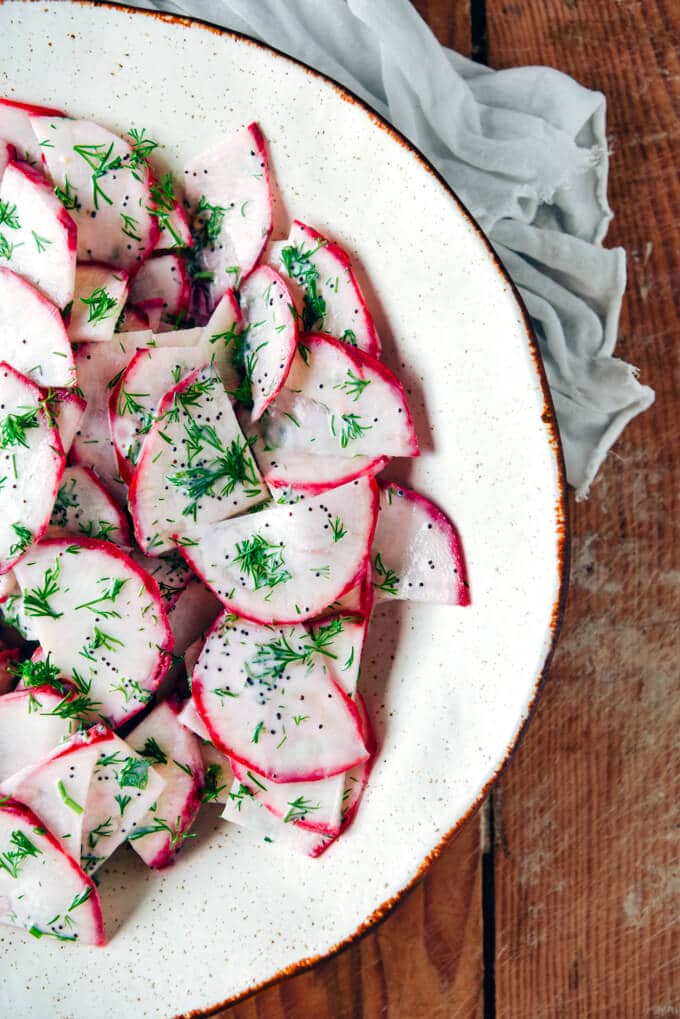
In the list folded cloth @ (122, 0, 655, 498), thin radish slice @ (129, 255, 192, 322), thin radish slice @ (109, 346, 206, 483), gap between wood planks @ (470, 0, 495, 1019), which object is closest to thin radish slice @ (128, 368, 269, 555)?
thin radish slice @ (109, 346, 206, 483)

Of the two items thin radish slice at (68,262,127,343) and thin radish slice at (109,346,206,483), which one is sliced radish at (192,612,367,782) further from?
thin radish slice at (68,262,127,343)

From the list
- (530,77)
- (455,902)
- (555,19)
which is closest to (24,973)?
(455,902)

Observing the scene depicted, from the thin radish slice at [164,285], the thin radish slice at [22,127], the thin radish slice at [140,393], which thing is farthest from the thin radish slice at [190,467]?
the thin radish slice at [22,127]

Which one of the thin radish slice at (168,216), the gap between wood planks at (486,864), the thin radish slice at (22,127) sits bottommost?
the gap between wood planks at (486,864)

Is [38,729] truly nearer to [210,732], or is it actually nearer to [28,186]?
[210,732]

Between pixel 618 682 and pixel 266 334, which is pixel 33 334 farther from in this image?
pixel 618 682

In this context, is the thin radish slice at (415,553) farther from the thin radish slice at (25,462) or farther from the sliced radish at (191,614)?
the thin radish slice at (25,462)

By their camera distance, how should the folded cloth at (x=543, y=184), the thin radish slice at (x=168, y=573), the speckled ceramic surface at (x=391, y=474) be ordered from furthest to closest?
the folded cloth at (x=543, y=184), the thin radish slice at (x=168, y=573), the speckled ceramic surface at (x=391, y=474)
